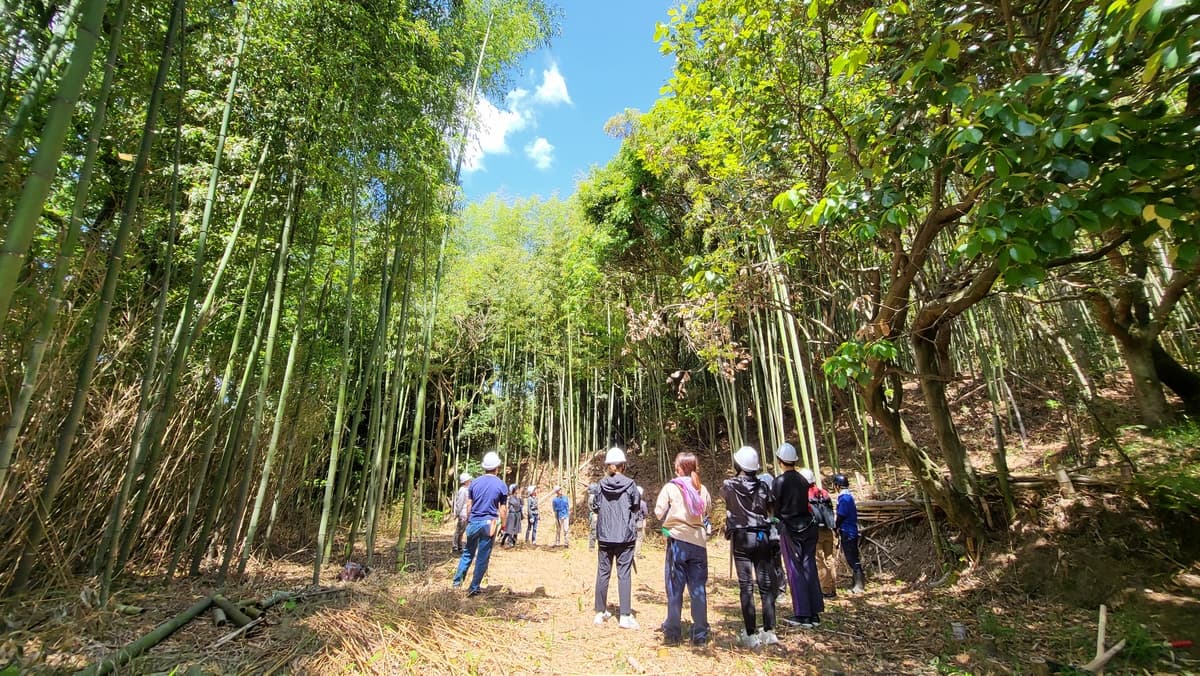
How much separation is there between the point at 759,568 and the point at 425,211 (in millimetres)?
4429

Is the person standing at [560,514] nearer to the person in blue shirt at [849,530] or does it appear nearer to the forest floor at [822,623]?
the forest floor at [822,623]

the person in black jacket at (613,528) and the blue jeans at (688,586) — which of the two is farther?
the person in black jacket at (613,528)

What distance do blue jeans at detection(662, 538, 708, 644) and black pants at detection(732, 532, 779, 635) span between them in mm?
228

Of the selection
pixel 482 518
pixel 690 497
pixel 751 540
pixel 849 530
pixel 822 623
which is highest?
pixel 690 497

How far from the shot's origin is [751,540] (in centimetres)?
304

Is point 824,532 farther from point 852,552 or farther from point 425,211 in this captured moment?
point 425,211

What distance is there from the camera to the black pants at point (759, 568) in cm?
296

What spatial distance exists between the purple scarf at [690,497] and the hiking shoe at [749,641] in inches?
29.6

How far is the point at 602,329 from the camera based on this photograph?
10.4m

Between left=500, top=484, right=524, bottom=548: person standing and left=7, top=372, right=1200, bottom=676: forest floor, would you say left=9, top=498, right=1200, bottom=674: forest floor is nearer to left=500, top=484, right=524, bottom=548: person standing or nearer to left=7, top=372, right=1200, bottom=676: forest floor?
left=7, top=372, right=1200, bottom=676: forest floor

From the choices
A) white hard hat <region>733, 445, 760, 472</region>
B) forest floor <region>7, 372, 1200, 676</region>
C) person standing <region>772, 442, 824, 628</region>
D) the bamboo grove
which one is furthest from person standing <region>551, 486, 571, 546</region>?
white hard hat <region>733, 445, 760, 472</region>

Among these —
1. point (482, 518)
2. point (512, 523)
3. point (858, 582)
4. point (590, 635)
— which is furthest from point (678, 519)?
point (512, 523)

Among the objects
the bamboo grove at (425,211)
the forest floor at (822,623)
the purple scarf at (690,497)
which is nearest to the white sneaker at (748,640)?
the forest floor at (822,623)

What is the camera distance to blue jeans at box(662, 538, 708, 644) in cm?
291
